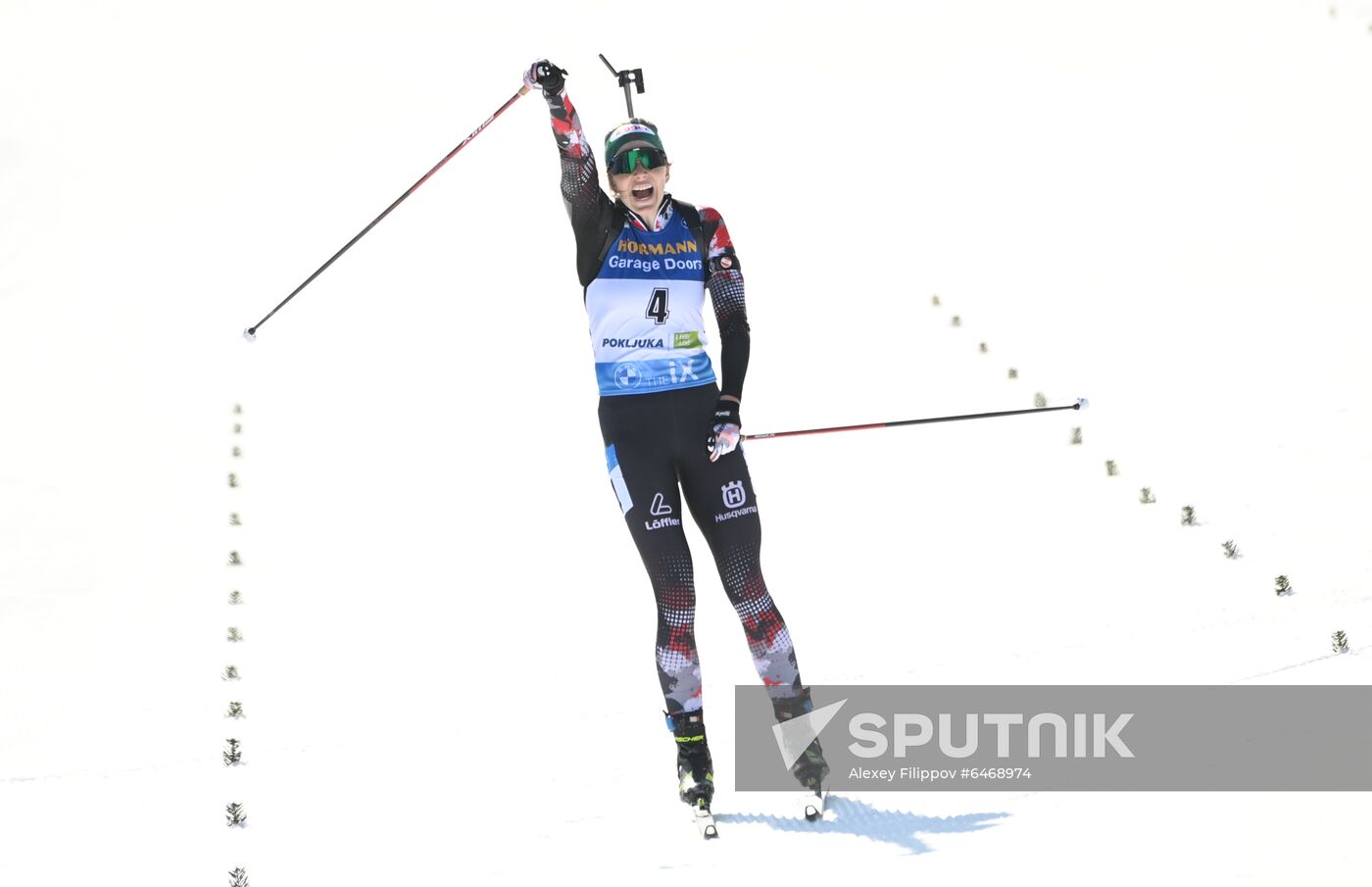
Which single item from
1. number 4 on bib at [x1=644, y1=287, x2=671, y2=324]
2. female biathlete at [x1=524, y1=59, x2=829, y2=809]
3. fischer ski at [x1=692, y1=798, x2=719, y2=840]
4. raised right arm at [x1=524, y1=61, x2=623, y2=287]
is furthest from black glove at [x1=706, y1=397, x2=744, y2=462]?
fischer ski at [x1=692, y1=798, x2=719, y2=840]

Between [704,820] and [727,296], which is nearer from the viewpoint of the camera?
[704,820]

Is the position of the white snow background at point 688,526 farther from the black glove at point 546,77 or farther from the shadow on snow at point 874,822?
the black glove at point 546,77

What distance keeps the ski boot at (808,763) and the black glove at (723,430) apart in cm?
111

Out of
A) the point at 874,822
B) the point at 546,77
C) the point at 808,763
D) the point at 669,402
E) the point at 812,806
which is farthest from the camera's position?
the point at 669,402

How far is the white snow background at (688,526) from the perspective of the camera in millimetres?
5750

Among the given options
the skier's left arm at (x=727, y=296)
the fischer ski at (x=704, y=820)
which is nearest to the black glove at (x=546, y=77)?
the skier's left arm at (x=727, y=296)

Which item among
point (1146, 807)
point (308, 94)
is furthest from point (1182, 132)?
point (308, 94)

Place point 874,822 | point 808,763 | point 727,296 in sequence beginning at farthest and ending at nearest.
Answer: point 727,296 < point 808,763 < point 874,822

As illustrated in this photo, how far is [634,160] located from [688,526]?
6.38 metres

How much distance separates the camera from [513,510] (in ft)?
39.6

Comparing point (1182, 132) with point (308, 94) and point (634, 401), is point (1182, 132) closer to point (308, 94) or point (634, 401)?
point (634, 401)

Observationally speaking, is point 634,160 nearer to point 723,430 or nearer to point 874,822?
point 723,430

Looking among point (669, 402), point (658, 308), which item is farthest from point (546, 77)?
point (669, 402)

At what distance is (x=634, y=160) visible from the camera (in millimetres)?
5773
